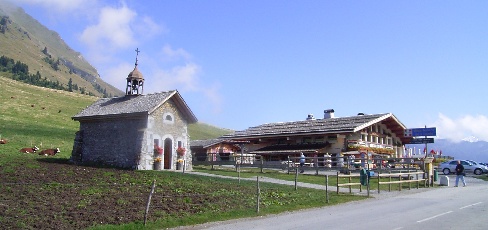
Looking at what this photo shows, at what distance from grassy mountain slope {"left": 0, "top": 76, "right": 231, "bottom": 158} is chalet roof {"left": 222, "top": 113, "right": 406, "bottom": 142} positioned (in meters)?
21.3

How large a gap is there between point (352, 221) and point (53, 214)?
9.36 meters

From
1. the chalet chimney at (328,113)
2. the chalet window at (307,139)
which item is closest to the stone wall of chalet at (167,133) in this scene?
the chalet window at (307,139)

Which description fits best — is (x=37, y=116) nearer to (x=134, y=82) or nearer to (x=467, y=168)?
(x=134, y=82)

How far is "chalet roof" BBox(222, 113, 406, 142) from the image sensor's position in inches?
1784

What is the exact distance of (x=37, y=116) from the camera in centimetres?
6350

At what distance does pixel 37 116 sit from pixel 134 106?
36.4 m

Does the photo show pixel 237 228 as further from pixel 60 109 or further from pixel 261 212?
pixel 60 109

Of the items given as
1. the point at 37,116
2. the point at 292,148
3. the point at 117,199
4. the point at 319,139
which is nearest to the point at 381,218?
the point at 117,199

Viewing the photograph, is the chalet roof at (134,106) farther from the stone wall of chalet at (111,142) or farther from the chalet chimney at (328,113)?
the chalet chimney at (328,113)

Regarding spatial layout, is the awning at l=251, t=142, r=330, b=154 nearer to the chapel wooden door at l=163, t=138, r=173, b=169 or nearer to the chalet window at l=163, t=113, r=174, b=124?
the chapel wooden door at l=163, t=138, r=173, b=169

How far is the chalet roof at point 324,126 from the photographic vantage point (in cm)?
4531

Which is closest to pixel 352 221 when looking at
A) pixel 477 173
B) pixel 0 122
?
pixel 477 173

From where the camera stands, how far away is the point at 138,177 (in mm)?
25078

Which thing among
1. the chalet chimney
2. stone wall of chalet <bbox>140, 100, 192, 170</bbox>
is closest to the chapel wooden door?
stone wall of chalet <bbox>140, 100, 192, 170</bbox>
